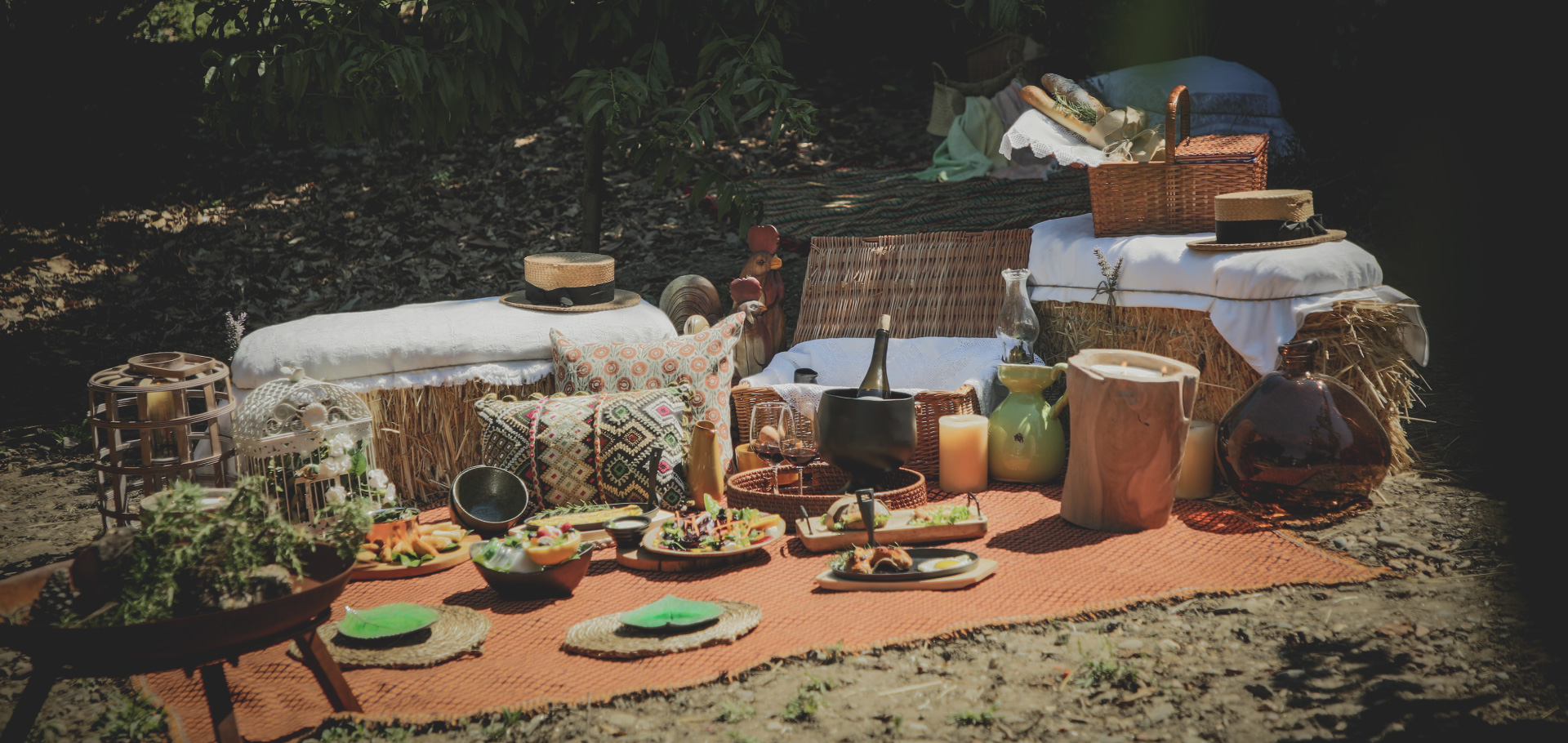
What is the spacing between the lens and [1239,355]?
14.5ft

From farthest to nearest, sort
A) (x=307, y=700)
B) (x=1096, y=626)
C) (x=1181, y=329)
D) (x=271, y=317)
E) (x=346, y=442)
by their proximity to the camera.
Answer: (x=271, y=317) → (x=1181, y=329) → (x=346, y=442) → (x=1096, y=626) → (x=307, y=700)

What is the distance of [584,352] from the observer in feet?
15.4

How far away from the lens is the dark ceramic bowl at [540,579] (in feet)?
11.4

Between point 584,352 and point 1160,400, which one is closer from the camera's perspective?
point 1160,400

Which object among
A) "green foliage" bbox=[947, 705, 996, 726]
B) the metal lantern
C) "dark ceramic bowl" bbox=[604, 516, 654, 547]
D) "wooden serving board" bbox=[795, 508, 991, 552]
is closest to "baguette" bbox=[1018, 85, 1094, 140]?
"wooden serving board" bbox=[795, 508, 991, 552]

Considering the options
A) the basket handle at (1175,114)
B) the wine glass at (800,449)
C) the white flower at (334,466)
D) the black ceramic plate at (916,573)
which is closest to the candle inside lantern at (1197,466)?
the black ceramic plate at (916,573)

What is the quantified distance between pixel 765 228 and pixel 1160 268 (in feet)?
6.83

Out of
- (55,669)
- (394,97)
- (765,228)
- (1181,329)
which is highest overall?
(394,97)

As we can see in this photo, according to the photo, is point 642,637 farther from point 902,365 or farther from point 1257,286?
point 1257,286

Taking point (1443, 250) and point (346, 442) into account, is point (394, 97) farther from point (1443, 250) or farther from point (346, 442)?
point (1443, 250)

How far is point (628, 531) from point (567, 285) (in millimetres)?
1706

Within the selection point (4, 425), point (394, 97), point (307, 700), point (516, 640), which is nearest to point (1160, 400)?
point (516, 640)

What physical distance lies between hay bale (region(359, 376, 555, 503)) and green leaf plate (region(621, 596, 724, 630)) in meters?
1.77

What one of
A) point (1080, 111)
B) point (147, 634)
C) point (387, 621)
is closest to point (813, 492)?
point (387, 621)
